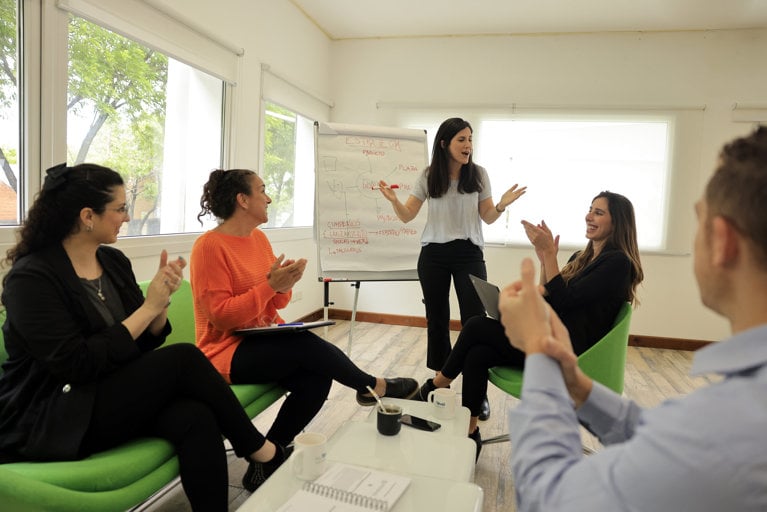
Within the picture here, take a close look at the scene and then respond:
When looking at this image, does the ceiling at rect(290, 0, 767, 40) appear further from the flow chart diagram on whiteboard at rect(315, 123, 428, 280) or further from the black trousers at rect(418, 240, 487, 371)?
the black trousers at rect(418, 240, 487, 371)

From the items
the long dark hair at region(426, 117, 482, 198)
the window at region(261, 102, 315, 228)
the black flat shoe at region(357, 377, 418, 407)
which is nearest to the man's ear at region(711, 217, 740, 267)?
the black flat shoe at region(357, 377, 418, 407)

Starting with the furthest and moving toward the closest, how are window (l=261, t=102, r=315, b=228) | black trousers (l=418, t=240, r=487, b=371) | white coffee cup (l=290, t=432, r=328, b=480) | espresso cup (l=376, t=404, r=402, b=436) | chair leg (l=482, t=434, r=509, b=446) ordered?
window (l=261, t=102, r=315, b=228) → black trousers (l=418, t=240, r=487, b=371) → chair leg (l=482, t=434, r=509, b=446) → espresso cup (l=376, t=404, r=402, b=436) → white coffee cup (l=290, t=432, r=328, b=480)

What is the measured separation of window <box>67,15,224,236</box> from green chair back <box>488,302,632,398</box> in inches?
79.1

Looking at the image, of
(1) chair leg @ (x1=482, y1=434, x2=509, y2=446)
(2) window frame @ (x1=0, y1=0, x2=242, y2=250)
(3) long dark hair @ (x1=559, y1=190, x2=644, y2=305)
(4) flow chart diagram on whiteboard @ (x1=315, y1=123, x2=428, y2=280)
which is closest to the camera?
(2) window frame @ (x1=0, y1=0, x2=242, y2=250)

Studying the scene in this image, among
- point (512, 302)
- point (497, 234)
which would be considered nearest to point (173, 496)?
point (512, 302)

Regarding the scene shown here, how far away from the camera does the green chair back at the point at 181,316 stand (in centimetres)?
200

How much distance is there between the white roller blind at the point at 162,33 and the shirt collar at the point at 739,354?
8.00 ft

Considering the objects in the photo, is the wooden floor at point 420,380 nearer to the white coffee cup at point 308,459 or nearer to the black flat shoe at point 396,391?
the black flat shoe at point 396,391

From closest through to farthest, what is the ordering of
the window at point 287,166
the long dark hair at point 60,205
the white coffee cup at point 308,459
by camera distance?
the white coffee cup at point 308,459
the long dark hair at point 60,205
the window at point 287,166

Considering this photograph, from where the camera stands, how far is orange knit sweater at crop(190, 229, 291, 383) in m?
1.85

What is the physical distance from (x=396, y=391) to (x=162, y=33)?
212 centimetres

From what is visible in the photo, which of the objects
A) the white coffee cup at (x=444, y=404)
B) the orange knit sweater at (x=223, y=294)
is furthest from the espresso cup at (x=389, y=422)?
the orange knit sweater at (x=223, y=294)

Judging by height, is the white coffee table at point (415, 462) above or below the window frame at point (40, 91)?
below

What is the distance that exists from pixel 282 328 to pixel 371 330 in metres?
2.84
